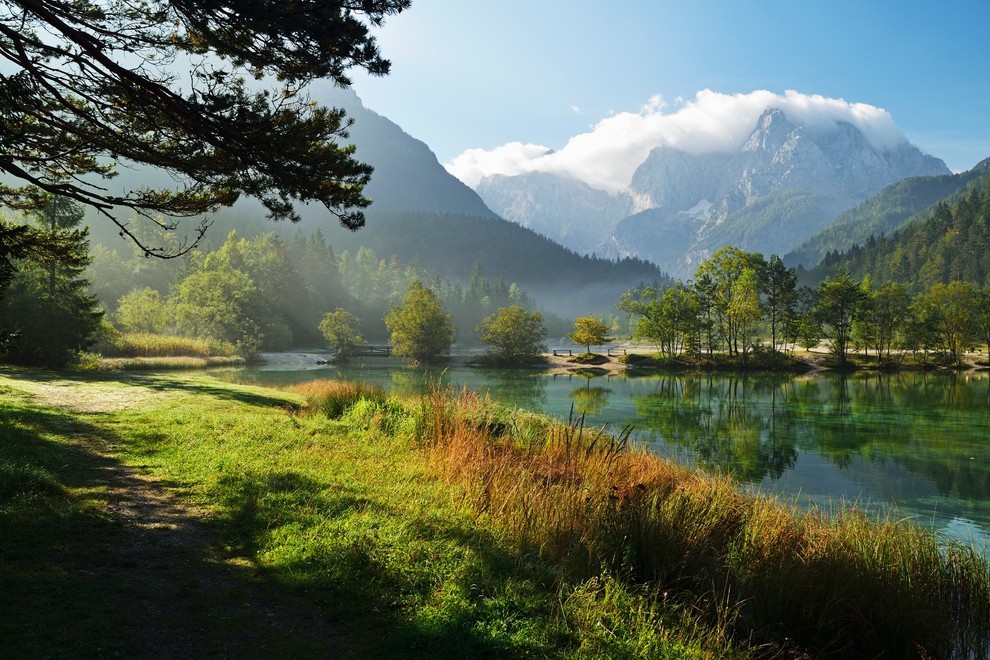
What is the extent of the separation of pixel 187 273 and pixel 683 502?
98996 millimetres

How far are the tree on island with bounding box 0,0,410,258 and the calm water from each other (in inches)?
300

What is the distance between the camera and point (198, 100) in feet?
26.5

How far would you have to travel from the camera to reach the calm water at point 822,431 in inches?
580

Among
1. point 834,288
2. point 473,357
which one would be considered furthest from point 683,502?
point 834,288

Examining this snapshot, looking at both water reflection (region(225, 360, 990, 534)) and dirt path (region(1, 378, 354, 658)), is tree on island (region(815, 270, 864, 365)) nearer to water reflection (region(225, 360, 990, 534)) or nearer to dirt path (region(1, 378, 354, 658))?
water reflection (region(225, 360, 990, 534))

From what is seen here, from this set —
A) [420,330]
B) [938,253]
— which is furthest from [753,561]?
[938,253]

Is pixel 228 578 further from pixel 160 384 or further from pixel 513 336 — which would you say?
pixel 513 336

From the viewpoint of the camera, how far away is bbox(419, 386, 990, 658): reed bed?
5906mm

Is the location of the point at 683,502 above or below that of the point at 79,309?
below

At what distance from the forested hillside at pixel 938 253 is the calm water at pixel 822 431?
8913 centimetres

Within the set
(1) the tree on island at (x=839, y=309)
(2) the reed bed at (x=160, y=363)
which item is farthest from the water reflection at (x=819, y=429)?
(1) the tree on island at (x=839, y=309)

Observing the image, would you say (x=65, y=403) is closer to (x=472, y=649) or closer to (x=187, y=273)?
(x=472, y=649)

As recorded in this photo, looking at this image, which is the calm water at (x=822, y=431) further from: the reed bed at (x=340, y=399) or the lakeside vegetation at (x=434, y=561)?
the lakeside vegetation at (x=434, y=561)

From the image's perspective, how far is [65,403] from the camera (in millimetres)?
14094
